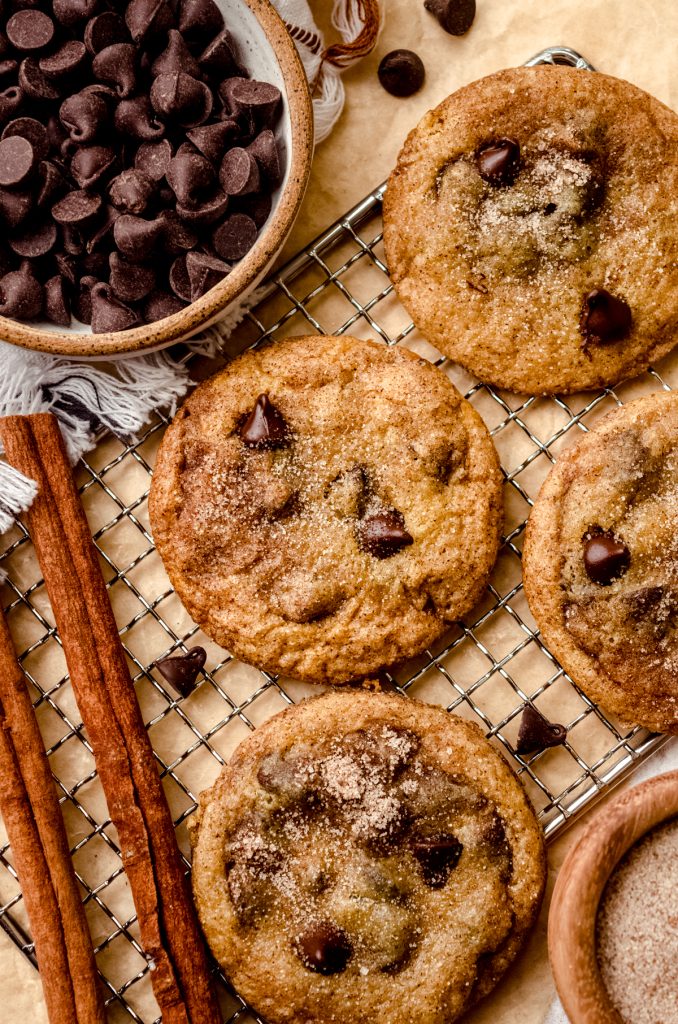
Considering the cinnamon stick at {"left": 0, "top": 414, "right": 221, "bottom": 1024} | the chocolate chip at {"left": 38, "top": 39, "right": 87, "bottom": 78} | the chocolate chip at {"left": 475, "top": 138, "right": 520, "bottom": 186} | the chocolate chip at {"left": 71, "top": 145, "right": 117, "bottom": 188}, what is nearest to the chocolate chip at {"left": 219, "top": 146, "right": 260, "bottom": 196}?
the chocolate chip at {"left": 71, "top": 145, "right": 117, "bottom": 188}

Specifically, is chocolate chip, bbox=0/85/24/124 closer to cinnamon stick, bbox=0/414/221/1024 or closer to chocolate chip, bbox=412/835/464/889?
cinnamon stick, bbox=0/414/221/1024

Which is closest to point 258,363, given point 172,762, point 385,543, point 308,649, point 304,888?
point 385,543

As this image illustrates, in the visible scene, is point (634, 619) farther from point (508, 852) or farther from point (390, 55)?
point (390, 55)

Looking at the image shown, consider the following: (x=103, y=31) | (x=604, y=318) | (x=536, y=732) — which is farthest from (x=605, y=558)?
(x=103, y=31)

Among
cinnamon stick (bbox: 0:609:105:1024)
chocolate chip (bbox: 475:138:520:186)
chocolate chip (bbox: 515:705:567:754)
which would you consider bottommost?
chocolate chip (bbox: 515:705:567:754)

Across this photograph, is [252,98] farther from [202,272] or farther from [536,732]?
[536,732]

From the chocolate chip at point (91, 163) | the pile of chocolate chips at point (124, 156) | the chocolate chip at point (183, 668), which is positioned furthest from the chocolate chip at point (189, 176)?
the chocolate chip at point (183, 668)

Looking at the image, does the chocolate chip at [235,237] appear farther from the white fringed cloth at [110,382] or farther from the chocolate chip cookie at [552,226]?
the chocolate chip cookie at [552,226]
